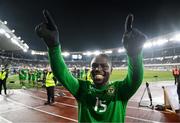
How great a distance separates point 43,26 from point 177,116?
31.9 ft

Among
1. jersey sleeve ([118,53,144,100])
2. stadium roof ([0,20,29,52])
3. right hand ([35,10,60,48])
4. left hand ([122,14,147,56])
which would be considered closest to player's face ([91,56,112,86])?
jersey sleeve ([118,53,144,100])

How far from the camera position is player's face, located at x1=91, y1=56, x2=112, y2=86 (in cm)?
225

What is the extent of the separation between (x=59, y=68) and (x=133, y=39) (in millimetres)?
666

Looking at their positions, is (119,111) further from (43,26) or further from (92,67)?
(43,26)

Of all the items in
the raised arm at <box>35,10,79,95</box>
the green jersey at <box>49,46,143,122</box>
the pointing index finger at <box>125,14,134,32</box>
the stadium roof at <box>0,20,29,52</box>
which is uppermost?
the stadium roof at <box>0,20,29,52</box>

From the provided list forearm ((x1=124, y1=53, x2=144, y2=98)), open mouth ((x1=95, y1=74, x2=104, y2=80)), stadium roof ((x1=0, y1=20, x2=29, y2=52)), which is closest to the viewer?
forearm ((x1=124, y1=53, x2=144, y2=98))

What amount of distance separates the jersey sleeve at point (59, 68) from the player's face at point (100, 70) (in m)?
0.22

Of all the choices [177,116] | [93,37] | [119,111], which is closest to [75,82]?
[119,111]

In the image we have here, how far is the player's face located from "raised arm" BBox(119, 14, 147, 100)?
0.64 ft

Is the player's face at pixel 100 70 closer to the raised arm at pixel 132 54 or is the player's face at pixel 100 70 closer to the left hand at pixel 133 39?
the raised arm at pixel 132 54

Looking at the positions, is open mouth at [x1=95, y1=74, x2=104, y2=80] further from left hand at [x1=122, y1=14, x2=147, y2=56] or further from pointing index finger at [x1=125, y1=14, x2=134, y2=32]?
pointing index finger at [x1=125, y1=14, x2=134, y2=32]

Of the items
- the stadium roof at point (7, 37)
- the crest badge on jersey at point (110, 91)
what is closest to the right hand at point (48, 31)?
the crest badge on jersey at point (110, 91)

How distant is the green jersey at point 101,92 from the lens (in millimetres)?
2129

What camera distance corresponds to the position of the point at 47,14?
1.93 metres
